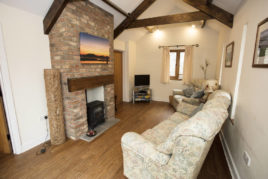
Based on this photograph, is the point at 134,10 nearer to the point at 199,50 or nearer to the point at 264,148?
the point at 199,50

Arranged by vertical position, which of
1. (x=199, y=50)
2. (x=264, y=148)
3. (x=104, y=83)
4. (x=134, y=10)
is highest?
(x=134, y=10)

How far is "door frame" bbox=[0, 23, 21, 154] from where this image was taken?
1883 millimetres

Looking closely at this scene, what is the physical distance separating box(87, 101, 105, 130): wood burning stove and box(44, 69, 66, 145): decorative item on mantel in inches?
24.6

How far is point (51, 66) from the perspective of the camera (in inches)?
96.2

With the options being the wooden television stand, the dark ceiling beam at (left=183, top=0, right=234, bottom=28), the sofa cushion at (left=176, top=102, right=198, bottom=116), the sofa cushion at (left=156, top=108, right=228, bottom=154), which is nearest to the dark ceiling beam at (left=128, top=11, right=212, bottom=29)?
the dark ceiling beam at (left=183, top=0, right=234, bottom=28)

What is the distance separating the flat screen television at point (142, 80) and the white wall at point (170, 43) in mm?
300

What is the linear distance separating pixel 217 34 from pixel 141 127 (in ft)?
13.1

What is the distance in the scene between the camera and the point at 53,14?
2121 millimetres

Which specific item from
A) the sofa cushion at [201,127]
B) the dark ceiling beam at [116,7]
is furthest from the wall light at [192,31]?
the sofa cushion at [201,127]

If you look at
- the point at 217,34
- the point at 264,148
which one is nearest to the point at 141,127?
the point at 264,148

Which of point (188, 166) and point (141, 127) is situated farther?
point (141, 127)

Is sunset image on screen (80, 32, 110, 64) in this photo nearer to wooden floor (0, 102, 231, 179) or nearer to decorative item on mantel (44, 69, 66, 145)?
decorative item on mantel (44, 69, 66, 145)

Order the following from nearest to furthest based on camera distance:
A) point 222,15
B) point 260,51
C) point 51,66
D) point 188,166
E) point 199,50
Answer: point 188,166, point 260,51, point 51,66, point 222,15, point 199,50

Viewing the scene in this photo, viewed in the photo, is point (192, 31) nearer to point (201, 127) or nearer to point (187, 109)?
point (187, 109)
